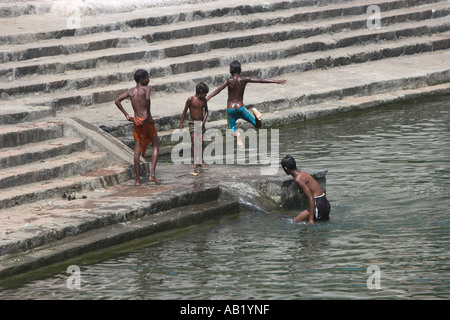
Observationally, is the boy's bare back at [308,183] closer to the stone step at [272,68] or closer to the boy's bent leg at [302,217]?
the boy's bent leg at [302,217]

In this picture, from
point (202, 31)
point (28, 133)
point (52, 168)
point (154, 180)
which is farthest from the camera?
point (202, 31)

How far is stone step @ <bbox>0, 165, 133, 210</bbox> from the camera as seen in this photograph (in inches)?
323

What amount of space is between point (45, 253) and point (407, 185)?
13.1ft

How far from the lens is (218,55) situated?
579 inches

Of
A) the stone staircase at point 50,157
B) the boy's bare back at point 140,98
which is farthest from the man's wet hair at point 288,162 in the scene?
the stone staircase at point 50,157

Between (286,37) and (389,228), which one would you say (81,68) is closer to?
(286,37)

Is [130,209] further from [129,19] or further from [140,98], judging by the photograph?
[129,19]

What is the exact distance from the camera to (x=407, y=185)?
9219mm

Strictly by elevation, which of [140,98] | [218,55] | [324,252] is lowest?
[324,252]

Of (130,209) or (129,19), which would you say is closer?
(130,209)

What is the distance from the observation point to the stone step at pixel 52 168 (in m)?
8.50

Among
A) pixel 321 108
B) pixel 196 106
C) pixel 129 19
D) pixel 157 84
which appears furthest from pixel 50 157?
pixel 129 19

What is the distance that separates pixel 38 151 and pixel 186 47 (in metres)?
5.95
